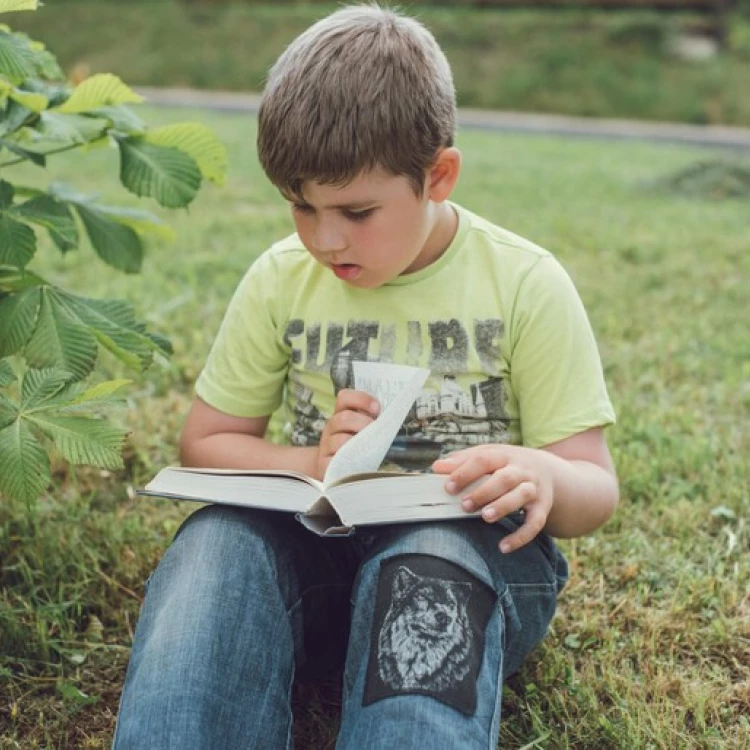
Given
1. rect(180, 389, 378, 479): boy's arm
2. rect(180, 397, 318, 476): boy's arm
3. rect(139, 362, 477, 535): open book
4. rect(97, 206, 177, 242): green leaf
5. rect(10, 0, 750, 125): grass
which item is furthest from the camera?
rect(10, 0, 750, 125): grass

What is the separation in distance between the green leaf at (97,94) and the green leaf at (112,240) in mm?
212

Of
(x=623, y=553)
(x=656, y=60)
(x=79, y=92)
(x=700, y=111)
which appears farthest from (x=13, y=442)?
(x=656, y=60)

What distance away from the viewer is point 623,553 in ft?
6.46

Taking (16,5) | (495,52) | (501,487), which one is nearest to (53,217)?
(16,5)

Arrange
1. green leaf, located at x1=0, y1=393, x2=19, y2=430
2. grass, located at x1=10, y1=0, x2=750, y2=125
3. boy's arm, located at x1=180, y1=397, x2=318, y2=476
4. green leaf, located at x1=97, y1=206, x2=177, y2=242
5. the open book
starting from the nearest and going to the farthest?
the open book
green leaf, located at x1=0, y1=393, x2=19, y2=430
boy's arm, located at x1=180, y1=397, x2=318, y2=476
green leaf, located at x1=97, y1=206, x2=177, y2=242
grass, located at x1=10, y1=0, x2=750, y2=125

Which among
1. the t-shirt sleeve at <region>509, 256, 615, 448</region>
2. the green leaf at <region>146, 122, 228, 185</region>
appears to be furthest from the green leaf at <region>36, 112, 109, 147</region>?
the t-shirt sleeve at <region>509, 256, 615, 448</region>

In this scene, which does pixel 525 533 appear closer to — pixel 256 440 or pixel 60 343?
pixel 256 440

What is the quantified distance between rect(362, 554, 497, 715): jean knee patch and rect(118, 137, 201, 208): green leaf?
2.24 ft

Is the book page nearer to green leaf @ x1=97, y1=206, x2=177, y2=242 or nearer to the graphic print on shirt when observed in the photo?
the graphic print on shirt

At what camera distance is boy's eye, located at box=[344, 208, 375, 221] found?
1.46 m

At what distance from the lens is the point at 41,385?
4.63 feet

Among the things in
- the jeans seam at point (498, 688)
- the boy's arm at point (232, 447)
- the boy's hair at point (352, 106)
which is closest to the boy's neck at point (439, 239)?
the boy's hair at point (352, 106)

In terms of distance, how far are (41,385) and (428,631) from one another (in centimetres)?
61

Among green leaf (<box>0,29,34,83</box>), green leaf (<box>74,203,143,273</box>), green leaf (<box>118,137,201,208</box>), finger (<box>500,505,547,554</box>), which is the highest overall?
green leaf (<box>0,29,34,83</box>)
